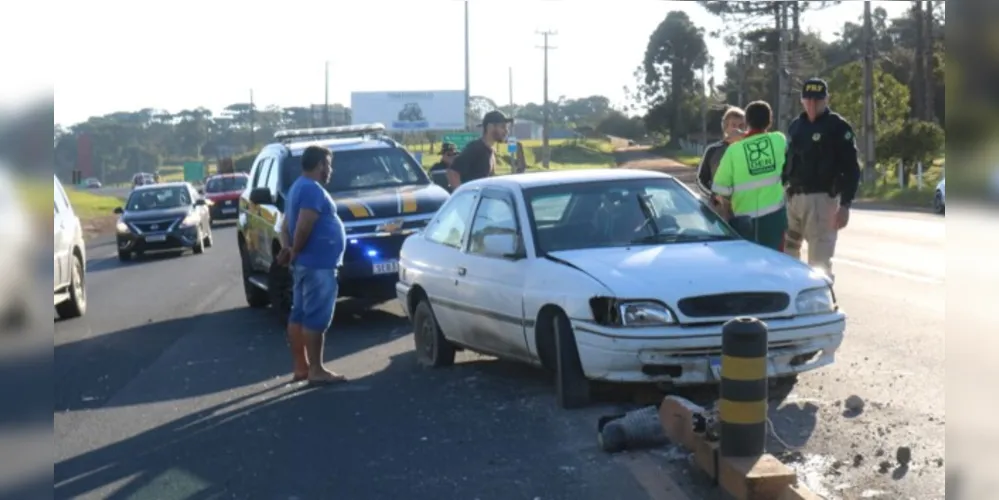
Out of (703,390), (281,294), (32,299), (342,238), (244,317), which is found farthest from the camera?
(244,317)

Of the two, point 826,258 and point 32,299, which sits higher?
point 32,299

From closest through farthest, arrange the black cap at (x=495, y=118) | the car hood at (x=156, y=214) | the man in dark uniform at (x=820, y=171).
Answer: the man in dark uniform at (x=820, y=171)
the black cap at (x=495, y=118)
the car hood at (x=156, y=214)

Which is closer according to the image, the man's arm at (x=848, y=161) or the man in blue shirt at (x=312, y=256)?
the man in blue shirt at (x=312, y=256)

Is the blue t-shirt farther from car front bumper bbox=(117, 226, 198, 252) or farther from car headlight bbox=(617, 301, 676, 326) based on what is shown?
car front bumper bbox=(117, 226, 198, 252)

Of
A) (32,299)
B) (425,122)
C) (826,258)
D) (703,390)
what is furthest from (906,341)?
(425,122)

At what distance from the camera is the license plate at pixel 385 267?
13242 mm

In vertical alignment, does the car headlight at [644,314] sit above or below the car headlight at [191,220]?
above

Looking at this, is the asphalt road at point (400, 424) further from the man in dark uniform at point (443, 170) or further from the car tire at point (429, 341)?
the man in dark uniform at point (443, 170)

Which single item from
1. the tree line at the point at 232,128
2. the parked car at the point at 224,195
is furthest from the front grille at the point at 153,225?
the tree line at the point at 232,128

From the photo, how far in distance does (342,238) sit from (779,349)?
12.0ft

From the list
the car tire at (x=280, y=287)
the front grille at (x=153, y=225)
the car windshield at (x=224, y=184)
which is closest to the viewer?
the car tire at (x=280, y=287)

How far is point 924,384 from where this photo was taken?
8.58 m

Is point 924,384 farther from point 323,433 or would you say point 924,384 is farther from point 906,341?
point 323,433

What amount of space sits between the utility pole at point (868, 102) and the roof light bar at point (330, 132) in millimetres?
27971
